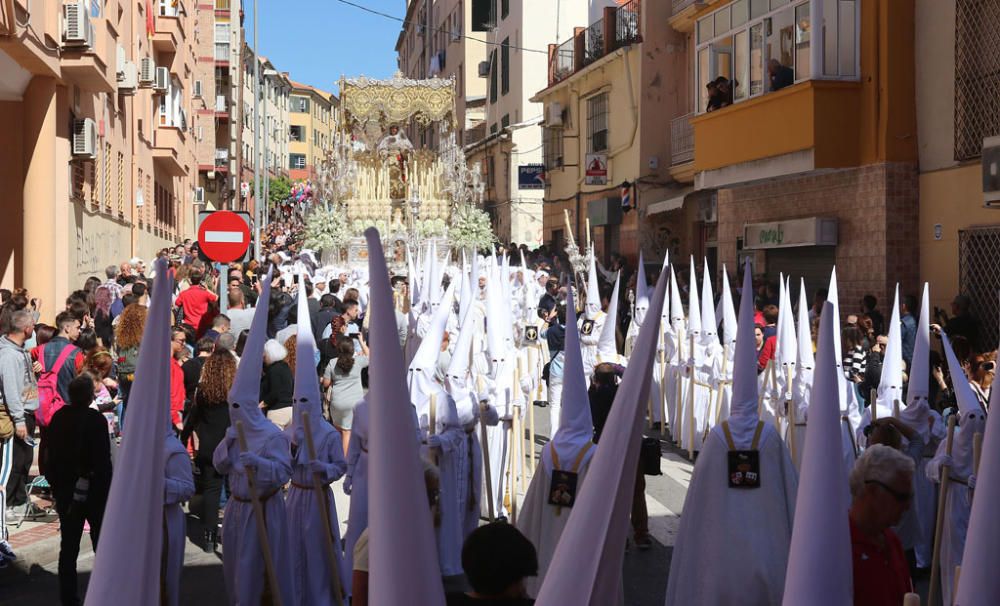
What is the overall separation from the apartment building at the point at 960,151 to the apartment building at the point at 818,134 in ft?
0.93

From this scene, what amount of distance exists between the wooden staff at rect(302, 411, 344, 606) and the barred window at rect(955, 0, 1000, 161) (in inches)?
437

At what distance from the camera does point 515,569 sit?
12.0 ft

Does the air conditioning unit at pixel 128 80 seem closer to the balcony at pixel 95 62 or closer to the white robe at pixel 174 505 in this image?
the balcony at pixel 95 62

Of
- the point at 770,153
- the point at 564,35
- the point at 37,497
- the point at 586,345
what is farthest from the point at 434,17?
the point at 37,497

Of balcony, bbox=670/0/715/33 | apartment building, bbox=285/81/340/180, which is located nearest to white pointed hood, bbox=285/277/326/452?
balcony, bbox=670/0/715/33

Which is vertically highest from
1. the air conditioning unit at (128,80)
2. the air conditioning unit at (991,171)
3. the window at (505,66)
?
the window at (505,66)

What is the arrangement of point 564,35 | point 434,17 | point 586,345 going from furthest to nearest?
point 434,17, point 564,35, point 586,345

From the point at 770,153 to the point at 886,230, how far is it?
2.50 metres

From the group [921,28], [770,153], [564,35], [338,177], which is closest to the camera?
[921,28]

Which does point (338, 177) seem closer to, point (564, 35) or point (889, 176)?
point (564, 35)

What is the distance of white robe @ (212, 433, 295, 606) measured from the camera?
6.94m

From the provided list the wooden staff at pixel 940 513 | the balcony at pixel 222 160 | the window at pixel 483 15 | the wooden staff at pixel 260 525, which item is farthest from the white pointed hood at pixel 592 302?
the balcony at pixel 222 160

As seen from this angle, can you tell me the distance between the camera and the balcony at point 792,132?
58.3 ft

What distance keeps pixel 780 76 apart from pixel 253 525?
13741 millimetres
